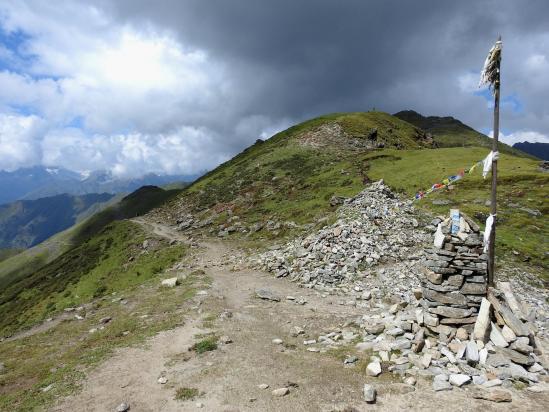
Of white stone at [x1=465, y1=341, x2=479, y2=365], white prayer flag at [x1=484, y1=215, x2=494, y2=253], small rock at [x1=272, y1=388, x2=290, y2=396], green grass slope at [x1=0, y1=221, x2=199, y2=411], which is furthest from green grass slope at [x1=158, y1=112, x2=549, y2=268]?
small rock at [x1=272, y1=388, x2=290, y2=396]

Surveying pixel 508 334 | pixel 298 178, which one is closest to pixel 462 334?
pixel 508 334

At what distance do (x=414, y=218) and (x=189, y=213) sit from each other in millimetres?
53843

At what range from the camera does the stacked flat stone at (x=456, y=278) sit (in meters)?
17.0

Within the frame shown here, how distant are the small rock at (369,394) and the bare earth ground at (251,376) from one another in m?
0.26

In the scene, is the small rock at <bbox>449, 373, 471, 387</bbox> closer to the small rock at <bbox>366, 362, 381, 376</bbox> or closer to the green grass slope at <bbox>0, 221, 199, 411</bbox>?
the small rock at <bbox>366, 362, 381, 376</bbox>

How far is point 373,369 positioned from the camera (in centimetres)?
1480

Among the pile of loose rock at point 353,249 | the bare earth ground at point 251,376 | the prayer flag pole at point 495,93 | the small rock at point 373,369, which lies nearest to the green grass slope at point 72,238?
the pile of loose rock at point 353,249

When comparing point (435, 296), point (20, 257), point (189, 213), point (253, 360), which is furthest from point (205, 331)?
point (20, 257)

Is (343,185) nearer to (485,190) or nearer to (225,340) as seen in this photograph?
(485,190)

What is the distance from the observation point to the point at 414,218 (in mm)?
40406

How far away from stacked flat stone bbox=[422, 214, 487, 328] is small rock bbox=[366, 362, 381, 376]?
12.7ft

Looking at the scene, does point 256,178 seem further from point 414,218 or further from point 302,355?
point 302,355

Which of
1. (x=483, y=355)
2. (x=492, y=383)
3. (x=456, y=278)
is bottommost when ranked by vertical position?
(x=492, y=383)

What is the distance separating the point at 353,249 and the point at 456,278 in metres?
16.7
